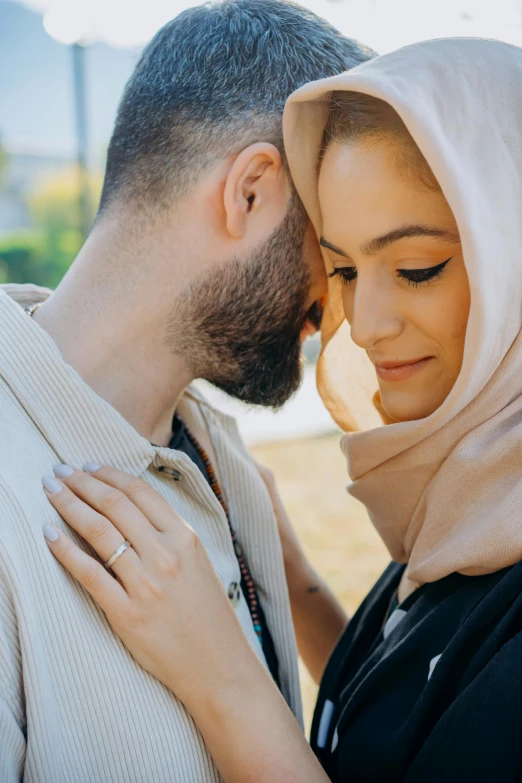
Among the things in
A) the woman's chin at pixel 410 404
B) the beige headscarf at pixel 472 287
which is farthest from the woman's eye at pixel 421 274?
the woman's chin at pixel 410 404

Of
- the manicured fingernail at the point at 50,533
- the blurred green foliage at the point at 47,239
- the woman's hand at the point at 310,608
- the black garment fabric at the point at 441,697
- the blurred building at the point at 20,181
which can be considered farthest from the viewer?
the blurred building at the point at 20,181

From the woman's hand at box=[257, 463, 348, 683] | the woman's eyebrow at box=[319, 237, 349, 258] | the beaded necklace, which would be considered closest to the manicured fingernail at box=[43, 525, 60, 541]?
the beaded necklace

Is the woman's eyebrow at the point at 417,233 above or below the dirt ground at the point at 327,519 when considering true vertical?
above

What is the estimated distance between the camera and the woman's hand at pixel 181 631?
1603 mm

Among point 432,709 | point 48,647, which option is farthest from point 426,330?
point 48,647

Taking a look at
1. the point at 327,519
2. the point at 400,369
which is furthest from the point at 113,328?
the point at 327,519

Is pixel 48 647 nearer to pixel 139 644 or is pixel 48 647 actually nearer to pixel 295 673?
pixel 139 644

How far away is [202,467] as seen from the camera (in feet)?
7.91

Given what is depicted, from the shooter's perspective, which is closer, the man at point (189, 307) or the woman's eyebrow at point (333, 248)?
the man at point (189, 307)

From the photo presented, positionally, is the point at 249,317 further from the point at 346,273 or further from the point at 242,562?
the point at 242,562

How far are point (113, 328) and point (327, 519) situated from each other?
553 centimetres

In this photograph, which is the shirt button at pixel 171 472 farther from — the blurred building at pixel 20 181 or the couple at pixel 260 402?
the blurred building at pixel 20 181

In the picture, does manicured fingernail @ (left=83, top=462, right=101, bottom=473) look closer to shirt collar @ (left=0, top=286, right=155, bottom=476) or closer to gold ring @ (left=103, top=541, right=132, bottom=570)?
shirt collar @ (left=0, top=286, right=155, bottom=476)

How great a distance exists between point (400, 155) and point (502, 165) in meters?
0.23
